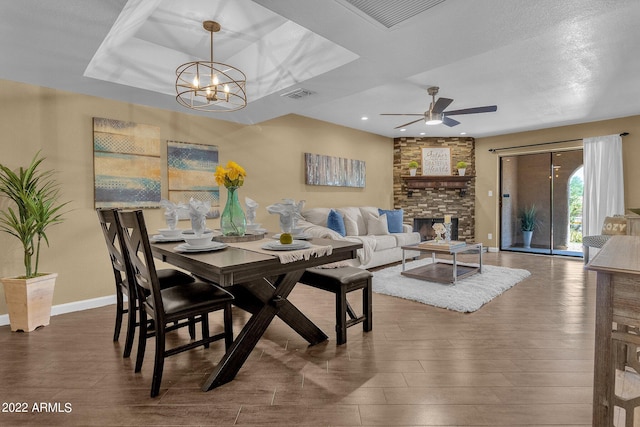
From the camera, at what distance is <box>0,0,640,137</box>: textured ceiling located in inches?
78.1

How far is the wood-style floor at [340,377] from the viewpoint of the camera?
62.4 inches

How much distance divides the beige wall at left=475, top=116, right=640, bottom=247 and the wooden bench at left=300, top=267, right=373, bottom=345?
5.49 m

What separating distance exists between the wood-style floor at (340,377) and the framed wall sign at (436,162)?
4.44 meters

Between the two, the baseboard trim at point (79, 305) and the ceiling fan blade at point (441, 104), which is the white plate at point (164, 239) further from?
the ceiling fan blade at point (441, 104)

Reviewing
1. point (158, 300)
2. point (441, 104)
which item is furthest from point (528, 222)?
point (158, 300)

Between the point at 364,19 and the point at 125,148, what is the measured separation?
288cm

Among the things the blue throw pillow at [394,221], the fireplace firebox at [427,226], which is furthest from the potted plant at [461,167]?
the blue throw pillow at [394,221]

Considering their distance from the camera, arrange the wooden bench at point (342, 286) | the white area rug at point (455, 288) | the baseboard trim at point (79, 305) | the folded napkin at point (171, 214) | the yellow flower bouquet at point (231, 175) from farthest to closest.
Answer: the white area rug at point (455, 288), the baseboard trim at point (79, 305), the folded napkin at point (171, 214), the wooden bench at point (342, 286), the yellow flower bouquet at point (231, 175)

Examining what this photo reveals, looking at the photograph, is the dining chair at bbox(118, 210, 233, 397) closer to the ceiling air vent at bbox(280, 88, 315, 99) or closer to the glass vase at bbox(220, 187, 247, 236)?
the glass vase at bbox(220, 187, 247, 236)

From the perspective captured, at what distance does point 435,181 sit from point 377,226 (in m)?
2.27

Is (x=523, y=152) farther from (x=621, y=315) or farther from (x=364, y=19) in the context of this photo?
(x=621, y=315)

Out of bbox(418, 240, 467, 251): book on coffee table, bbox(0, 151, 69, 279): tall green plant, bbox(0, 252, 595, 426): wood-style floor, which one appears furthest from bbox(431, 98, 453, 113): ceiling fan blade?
bbox(0, 151, 69, 279): tall green plant

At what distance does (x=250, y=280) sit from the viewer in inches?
66.3

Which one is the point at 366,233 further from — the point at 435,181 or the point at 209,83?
the point at 209,83
